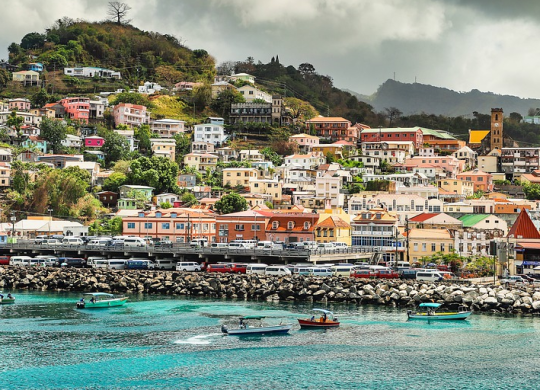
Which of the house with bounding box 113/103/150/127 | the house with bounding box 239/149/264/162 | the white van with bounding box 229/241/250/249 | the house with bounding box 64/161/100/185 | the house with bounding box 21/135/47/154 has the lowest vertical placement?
the white van with bounding box 229/241/250/249

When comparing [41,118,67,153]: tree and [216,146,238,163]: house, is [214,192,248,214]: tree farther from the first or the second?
[41,118,67,153]: tree

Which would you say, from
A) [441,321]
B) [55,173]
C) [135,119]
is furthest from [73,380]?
[135,119]

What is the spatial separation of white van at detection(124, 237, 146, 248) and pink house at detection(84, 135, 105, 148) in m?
50.2

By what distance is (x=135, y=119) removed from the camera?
13000 centimetres

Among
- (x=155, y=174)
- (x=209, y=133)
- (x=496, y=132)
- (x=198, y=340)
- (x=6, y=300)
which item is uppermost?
(x=496, y=132)

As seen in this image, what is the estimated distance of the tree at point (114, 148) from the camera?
113m

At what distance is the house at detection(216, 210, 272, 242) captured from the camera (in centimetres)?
7331

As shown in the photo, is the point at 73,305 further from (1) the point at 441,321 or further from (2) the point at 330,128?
(2) the point at 330,128

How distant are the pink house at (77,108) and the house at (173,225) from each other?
57.3m

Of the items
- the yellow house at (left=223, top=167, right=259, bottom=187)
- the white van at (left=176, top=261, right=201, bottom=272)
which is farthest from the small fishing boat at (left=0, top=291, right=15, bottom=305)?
the yellow house at (left=223, top=167, right=259, bottom=187)

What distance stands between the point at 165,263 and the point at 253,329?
26.9 meters

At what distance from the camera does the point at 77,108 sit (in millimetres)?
130250

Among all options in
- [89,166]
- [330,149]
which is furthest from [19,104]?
[330,149]

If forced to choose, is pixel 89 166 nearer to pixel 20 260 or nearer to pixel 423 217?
pixel 20 260
